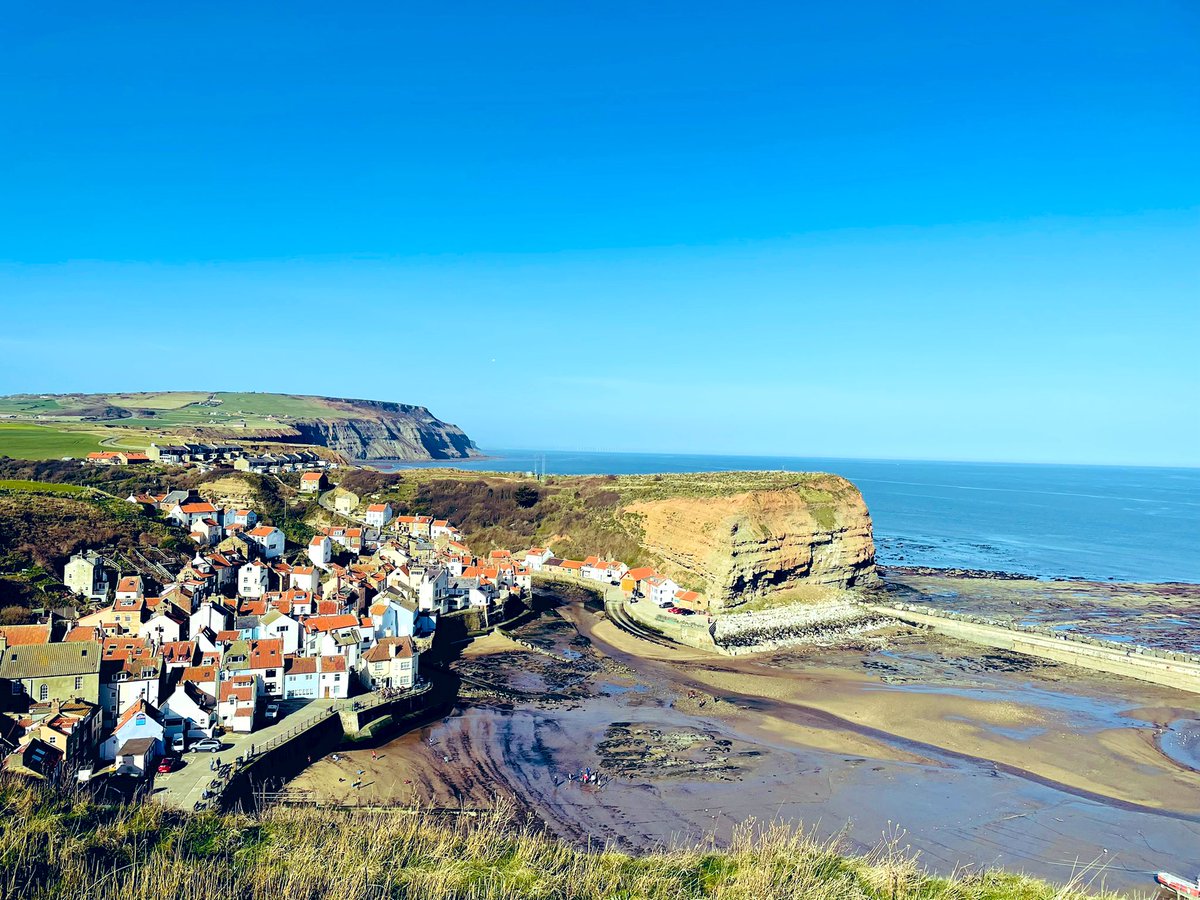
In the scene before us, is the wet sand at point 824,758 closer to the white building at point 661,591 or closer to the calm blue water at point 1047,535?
the white building at point 661,591

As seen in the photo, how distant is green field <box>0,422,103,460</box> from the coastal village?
3250cm

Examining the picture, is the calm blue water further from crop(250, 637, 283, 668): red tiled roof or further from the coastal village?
crop(250, 637, 283, 668): red tiled roof

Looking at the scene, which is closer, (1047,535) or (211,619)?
(211,619)

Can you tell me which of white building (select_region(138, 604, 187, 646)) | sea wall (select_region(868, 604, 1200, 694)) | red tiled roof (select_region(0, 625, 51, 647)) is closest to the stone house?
red tiled roof (select_region(0, 625, 51, 647))

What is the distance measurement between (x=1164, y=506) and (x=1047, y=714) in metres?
173

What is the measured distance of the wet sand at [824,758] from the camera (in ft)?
80.3

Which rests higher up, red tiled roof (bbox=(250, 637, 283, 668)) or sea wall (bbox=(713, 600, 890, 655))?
red tiled roof (bbox=(250, 637, 283, 668))

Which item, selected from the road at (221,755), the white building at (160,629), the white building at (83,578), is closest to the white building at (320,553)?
the white building at (83,578)

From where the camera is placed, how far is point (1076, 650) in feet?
153

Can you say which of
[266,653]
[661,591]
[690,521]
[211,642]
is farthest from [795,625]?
[211,642]

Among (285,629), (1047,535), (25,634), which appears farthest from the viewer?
(1047,535)

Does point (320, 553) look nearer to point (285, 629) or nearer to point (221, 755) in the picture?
point (285, 629)

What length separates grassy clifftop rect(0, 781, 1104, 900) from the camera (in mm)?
11062

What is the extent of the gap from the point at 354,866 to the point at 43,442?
111 metres
